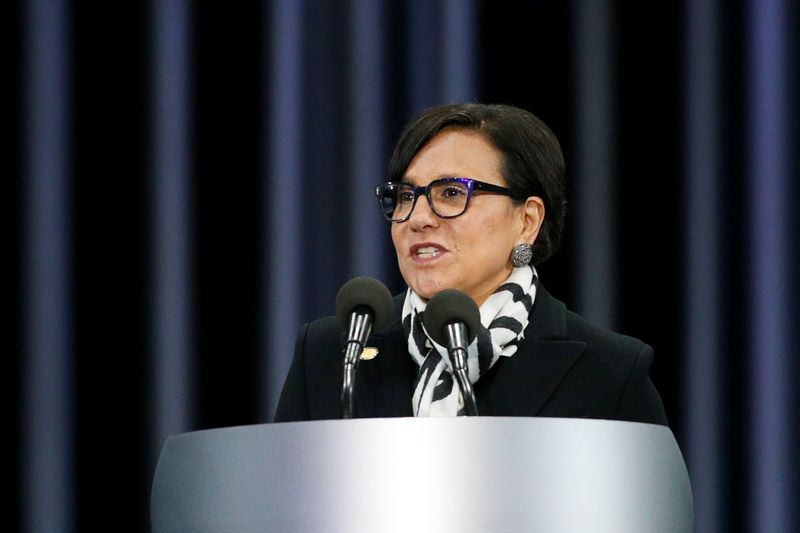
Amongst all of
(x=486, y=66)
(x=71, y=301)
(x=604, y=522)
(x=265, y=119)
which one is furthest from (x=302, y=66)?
(x=604, y=522)

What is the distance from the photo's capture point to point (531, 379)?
1.72 metres

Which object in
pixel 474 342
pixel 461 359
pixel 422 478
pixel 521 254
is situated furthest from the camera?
pixel 521 254

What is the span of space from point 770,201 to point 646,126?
0.94ft

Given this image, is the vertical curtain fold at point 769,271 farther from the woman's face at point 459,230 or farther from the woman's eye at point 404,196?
the woman's eye at point 404,196

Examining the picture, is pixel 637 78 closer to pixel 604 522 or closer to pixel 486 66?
pixel 486 66

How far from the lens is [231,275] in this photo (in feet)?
8.18

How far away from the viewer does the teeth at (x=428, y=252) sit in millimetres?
1753

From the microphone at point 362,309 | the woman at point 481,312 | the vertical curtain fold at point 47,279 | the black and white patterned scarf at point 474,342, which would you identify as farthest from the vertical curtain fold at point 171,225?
the microphone at point 362,309

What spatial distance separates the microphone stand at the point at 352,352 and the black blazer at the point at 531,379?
1.01 feet

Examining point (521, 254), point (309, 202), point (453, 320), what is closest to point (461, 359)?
point (453, 320)

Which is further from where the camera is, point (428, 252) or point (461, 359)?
point (428, 252)

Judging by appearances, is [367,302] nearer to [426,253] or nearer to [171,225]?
[426,253]

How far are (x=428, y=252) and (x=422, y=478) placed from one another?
0.78 meters

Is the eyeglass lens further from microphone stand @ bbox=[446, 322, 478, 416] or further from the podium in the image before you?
the podium
